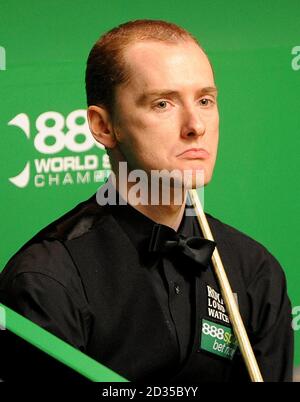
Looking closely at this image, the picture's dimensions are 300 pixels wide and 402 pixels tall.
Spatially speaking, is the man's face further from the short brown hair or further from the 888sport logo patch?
the 888sport logo patch

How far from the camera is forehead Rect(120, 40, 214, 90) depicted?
1.50m

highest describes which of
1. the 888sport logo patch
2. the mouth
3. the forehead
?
the forehead

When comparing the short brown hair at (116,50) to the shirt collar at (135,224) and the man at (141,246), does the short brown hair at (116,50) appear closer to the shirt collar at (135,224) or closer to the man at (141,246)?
the man at (141,246)

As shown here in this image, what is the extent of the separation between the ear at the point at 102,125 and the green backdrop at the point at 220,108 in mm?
356

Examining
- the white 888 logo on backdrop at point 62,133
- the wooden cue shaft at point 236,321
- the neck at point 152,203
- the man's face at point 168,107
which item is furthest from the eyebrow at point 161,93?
the white 888 logo on backdrop at point 62,133

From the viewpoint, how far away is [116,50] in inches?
60.4

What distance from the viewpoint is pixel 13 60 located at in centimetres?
191

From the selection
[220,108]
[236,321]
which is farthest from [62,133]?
[236,321]

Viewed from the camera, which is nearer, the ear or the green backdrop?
the ear

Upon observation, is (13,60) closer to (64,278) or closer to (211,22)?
(211,22)

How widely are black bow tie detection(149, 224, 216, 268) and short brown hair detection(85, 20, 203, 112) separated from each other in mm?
193

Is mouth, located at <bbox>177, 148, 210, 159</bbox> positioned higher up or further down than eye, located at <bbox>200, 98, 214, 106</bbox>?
further down

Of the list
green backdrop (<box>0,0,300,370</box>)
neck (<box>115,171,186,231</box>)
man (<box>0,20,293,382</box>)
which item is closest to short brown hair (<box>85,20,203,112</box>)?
man (<box>0,20,293,382</box>)
